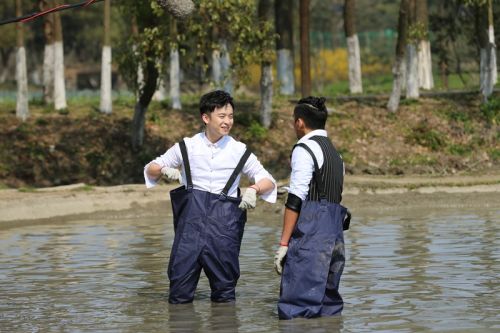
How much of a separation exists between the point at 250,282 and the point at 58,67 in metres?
22.5

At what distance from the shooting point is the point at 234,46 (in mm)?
30953

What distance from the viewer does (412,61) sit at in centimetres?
3709

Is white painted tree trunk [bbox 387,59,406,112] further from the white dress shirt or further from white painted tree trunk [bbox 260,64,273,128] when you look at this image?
the white dress shirt

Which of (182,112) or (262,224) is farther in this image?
(182,112)

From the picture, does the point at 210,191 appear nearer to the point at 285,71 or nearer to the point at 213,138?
the point at 213,138

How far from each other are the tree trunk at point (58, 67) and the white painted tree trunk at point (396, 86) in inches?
354

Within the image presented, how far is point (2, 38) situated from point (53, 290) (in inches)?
1854

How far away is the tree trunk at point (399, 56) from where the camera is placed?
35812 millimetres

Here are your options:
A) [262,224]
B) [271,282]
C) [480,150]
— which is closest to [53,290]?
[271,282]

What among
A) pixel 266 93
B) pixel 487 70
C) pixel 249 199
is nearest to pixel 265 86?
pixel 266 93

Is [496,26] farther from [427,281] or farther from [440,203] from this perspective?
A: [427,281]

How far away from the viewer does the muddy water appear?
37.0ft

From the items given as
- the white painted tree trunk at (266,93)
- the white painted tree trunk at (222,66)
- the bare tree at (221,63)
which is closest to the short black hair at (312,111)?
the bare tree at (221,63)

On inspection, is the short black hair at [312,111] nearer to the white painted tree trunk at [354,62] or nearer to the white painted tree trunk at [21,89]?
the white painted tree trunk at [21,89]
